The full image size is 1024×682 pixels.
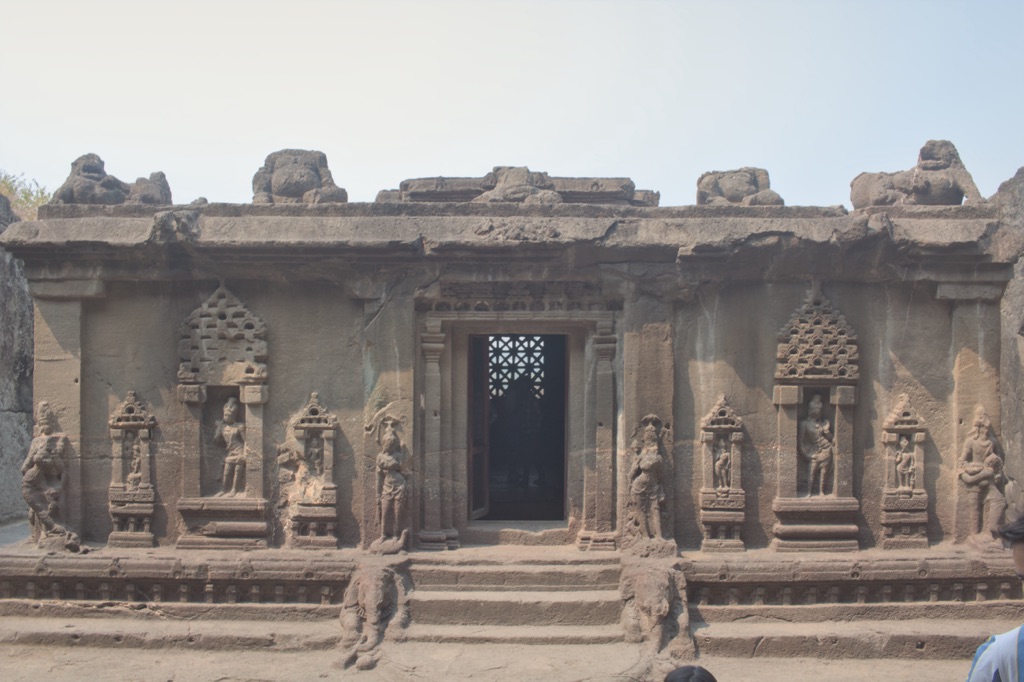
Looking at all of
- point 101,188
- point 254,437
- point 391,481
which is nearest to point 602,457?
point 391,481

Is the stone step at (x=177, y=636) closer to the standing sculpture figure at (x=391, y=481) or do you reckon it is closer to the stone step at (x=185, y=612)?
the stone step at (x=185, y=612)

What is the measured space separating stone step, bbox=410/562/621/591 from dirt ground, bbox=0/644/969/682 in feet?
1.97

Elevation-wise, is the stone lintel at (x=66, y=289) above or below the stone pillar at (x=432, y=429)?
above

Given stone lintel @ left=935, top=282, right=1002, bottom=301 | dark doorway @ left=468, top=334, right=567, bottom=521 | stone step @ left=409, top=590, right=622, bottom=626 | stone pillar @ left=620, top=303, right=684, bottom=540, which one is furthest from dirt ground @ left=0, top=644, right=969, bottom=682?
dark doorway @ left=468, top=334, right=567, bottom=521

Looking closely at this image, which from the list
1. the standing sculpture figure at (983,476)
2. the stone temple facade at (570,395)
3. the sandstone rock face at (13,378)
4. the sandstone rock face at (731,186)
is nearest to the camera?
the stone temple facade at (570,395)

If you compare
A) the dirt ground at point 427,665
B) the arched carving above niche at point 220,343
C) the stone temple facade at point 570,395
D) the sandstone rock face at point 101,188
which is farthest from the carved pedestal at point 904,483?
the sandstone rock face at point 101,188

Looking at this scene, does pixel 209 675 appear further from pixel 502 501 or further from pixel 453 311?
pixel 502 501

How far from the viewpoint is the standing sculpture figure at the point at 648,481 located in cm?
700

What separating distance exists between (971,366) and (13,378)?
36.8 ft

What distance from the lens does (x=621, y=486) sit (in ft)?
23.6

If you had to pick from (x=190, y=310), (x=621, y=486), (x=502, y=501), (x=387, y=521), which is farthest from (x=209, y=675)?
(x=502, y=501)

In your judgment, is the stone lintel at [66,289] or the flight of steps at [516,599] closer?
the flight of steps at [516,599]

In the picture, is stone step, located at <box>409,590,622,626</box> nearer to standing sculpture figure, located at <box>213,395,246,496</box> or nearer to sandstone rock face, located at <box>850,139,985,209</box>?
standing sculpture figure, located at <box>213,395,246,496</box>

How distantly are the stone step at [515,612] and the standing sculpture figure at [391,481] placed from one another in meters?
0.74
